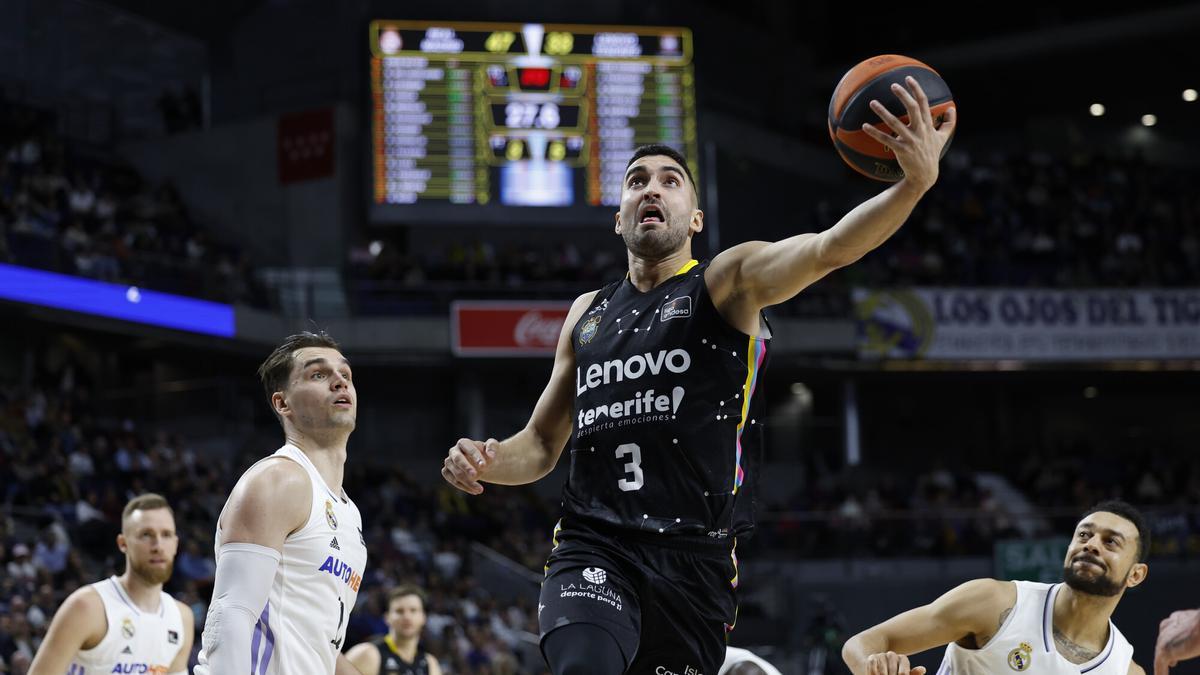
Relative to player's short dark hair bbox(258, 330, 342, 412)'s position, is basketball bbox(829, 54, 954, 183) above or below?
above

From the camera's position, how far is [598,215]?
23.3 m

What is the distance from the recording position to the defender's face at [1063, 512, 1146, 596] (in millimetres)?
5629

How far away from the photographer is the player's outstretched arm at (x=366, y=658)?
8.46 meters

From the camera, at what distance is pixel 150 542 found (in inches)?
274

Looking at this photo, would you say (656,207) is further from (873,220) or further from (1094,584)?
(1094,584)

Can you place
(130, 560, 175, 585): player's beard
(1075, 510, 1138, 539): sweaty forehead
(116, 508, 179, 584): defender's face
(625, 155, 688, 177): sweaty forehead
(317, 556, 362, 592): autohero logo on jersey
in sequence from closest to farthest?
(625, 155, 688, 177): sweaty forehead, (317, 556, 362, 592): autohero logo on jersey, (1075, 510, 1138, 539): sweaty forehead, (116, 508, 179, 584): defender's face, (130, 560, 175, 585): player's beard

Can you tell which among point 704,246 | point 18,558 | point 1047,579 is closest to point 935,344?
point 704,246

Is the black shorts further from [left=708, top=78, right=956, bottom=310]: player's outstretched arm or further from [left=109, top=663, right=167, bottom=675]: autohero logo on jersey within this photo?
[left=109, top=663, right=167, bottom=675]: autohero logo on jersey

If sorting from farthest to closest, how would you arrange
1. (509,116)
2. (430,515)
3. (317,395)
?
(509,116) → (430,515) → (317,395)

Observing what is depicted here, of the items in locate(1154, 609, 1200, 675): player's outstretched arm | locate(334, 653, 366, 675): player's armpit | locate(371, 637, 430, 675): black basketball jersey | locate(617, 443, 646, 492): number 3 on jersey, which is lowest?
locate(371, 637, 430, 675): black basketball jersey

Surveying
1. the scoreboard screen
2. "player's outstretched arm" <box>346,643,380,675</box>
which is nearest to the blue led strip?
the scoreboard screen

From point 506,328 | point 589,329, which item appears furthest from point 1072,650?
point 506,328

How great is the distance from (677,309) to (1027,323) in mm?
21978

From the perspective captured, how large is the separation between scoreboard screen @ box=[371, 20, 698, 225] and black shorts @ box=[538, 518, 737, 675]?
1874 centimetres
